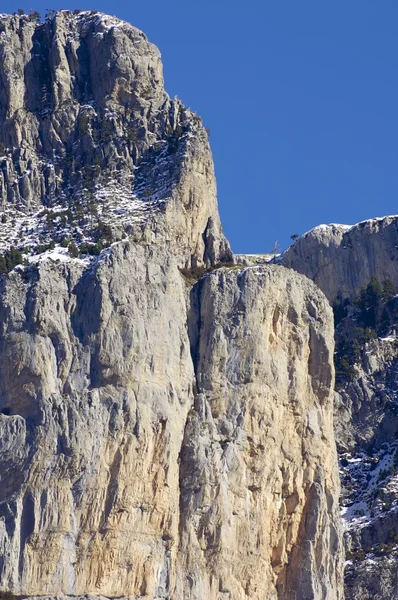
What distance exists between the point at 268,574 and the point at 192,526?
21.2 feet

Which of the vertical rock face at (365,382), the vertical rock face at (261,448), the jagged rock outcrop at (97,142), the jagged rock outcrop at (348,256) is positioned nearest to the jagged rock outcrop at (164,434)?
the vertical rock face at (261,448)

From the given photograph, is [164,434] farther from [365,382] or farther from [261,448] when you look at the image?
[365,382]

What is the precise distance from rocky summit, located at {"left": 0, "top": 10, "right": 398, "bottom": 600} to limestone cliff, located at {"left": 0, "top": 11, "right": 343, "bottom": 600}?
0.41 feet

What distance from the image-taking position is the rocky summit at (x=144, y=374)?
442 ft

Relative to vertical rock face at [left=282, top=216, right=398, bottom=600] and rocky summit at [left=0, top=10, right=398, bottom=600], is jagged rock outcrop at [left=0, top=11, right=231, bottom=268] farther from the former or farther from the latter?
vertical rock face at [left=282, top=216, right=398, bottom=600]

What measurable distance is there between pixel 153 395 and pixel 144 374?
56.4 inches

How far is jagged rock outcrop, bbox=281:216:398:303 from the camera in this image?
18775 cm

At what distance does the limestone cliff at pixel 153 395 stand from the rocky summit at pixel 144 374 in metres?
0.12

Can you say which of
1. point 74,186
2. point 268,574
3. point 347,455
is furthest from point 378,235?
point 268,574

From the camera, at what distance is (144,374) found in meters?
139

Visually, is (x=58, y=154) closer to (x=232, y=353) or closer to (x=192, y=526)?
(x=232, y=353)

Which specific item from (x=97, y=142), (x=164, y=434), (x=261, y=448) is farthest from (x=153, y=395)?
(x=97, y=142)

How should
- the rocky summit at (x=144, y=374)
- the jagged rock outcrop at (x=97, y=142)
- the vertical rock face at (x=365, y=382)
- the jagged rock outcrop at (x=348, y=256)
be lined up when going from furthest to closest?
the jagged rock outcrop at (x=348, y=256) < the vertical rock face at (x=365, y=382) < the jagged rock outcrop at (x=97, y=142) < the rocky summit at (x=144, y=374)

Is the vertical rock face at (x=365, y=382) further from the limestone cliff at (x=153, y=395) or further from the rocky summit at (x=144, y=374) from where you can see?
the limestone cliff at (x=153, y=395)
